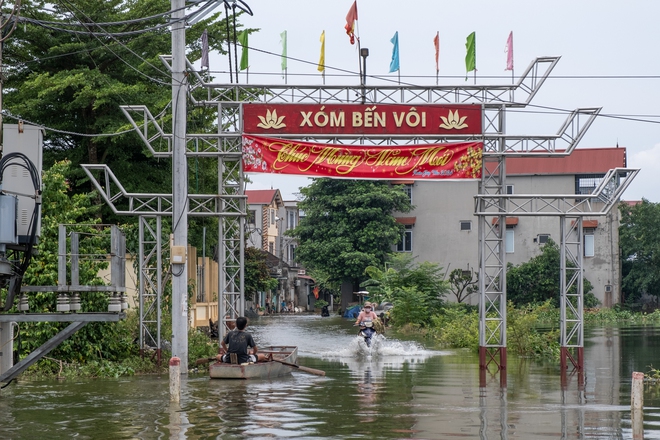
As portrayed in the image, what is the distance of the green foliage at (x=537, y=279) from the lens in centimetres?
6322

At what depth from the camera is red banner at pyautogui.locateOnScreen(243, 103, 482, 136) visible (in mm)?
23859

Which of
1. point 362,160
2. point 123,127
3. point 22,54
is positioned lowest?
point 362,160

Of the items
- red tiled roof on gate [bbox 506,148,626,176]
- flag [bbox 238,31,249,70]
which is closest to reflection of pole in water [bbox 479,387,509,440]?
flag [bbox 238,31,249,70]

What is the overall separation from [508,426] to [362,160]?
9.48 meters

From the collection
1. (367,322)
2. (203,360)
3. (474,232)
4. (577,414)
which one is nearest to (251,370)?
(203,360)

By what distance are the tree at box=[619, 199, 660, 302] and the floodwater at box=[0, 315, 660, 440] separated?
4167 cm

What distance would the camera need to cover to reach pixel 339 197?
222 feet

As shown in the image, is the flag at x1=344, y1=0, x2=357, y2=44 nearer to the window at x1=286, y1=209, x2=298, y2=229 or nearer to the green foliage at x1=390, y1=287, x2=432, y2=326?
the green foliage at x1=390, y1=287, x2=432, y2=326

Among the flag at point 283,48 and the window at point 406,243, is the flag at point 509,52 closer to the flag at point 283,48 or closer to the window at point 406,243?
the flag at point 283,48

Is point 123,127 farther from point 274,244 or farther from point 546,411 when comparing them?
point 274,244

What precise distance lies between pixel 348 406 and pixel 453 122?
27.1 feet

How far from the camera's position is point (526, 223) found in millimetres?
68000

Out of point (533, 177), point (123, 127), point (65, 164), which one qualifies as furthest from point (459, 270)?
point (65, 164)

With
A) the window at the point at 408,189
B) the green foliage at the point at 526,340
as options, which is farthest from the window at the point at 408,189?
the green foliage at the point at 526,340
